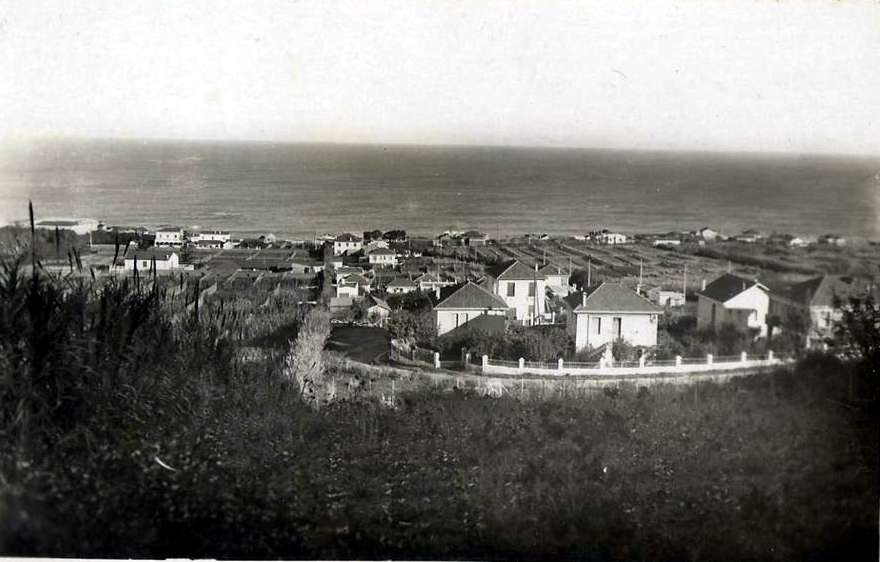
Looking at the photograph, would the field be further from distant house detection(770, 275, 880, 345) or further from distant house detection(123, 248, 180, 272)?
distant house detection(123, 248, 180, 272)

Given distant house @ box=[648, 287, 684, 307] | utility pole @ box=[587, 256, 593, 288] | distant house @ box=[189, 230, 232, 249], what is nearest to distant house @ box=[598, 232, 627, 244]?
utility pole @ box=[587, 256, 593, 288]

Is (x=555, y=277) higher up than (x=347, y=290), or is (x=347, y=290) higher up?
(x=555, y=277)

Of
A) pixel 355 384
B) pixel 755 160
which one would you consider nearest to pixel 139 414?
pixel 355 384

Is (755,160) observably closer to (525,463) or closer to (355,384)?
(525,463)

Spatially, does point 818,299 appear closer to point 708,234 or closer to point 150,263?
point 708,234

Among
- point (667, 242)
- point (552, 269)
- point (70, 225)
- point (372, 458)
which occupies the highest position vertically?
point (70, 225)

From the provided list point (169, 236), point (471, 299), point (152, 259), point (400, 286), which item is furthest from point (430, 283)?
point (152, 259)

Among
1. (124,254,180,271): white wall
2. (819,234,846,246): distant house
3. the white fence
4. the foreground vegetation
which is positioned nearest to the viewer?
the foreground vegetation
